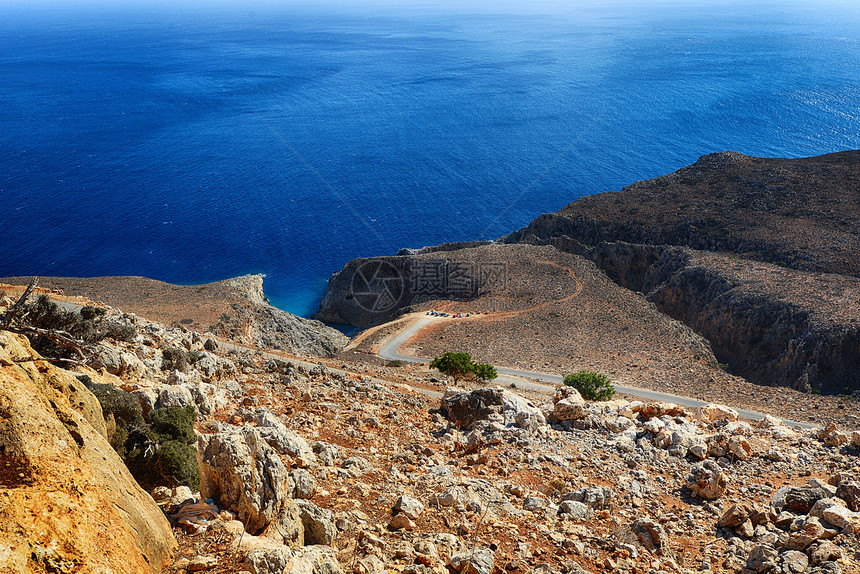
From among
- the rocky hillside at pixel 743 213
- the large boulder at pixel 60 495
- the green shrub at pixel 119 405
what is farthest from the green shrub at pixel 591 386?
the rocky hillside at pixel 743 213

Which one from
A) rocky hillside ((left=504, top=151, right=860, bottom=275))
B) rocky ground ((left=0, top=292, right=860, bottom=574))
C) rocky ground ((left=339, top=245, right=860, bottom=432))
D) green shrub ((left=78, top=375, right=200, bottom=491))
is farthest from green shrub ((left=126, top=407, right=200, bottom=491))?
rocky hillside ((left=504, top=151, right=860, bottom=275))

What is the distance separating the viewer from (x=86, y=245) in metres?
80.0

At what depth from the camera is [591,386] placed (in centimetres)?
3109

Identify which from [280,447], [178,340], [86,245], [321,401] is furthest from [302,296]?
[280,447]

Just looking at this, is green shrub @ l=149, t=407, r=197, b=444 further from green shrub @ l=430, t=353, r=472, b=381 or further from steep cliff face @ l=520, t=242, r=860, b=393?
steep cliff face @ l=520, t=242, r=860, b=393

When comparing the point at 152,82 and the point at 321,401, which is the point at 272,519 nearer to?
the point at 321,401

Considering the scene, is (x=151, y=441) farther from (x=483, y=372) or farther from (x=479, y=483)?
(x=483, y=372)

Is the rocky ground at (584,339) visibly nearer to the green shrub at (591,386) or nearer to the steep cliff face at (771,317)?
the steep cliff face at (771,317)

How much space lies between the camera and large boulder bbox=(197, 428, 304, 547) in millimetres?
9891

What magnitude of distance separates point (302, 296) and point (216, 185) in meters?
42.4

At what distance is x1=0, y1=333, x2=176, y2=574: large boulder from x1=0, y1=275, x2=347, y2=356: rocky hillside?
31444 mm

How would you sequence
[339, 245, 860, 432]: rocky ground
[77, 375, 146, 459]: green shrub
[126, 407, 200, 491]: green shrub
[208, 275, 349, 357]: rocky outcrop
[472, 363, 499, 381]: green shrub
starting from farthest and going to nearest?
[208, 275, 349, 357]: rocky outcrop, [339, 245, 860, 432]: rocky ground, [472, 363, 499, 381]: green shrub, [77, 375, 146, 459]: green shrub, [126, 407, 200, 491]: green shrub

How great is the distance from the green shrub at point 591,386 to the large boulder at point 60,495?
25.1 meters

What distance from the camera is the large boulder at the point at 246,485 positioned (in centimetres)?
989
